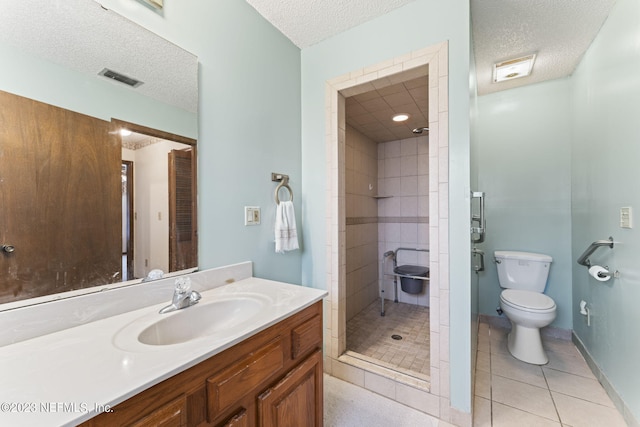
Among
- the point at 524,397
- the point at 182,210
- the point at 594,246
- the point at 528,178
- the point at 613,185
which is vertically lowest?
the point at 524,397

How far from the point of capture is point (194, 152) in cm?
126

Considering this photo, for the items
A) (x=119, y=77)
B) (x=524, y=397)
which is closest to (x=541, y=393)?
(x=524, y=397)

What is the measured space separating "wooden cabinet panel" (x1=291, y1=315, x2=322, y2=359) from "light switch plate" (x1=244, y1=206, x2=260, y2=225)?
69 centimetres

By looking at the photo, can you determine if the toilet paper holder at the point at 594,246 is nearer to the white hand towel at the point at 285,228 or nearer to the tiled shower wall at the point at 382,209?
the tiled shower wall at the point at 382,209

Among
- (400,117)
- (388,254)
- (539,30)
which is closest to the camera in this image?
(539,30)

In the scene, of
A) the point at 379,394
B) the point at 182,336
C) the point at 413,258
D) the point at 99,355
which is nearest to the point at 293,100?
the point at 182,336

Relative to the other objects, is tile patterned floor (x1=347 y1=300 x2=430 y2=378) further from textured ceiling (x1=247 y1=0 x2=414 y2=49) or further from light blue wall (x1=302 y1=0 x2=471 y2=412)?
textured ceiling (x1=247 y1=0 x2=414 y2=49)

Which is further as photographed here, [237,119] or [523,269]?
[523,269]

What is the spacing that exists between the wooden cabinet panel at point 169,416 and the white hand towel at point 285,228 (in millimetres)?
1042

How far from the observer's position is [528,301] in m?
2.03

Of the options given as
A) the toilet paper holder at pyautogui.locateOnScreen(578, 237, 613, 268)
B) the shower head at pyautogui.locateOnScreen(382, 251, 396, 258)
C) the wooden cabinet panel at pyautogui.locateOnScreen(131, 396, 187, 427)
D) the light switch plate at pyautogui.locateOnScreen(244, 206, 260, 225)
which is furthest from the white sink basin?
the shower head at pyautogui.locateOnScreen(382, 251, 396, 258)

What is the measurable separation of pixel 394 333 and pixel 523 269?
1332mm

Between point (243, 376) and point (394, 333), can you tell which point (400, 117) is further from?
point (243, 376)

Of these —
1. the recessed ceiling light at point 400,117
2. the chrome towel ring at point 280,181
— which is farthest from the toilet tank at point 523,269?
the chrome towel ring at point 280,181
